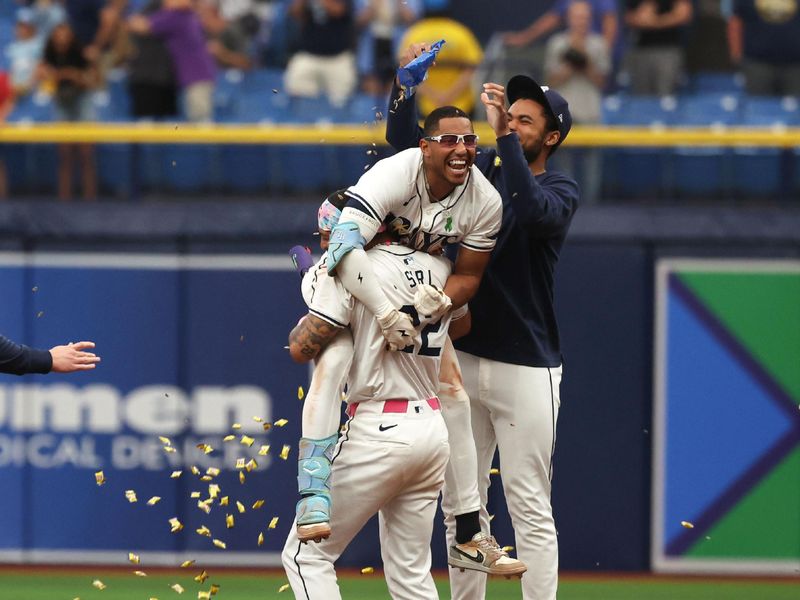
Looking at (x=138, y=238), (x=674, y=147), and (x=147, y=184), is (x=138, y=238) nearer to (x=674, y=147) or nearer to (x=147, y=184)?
(x=147, y=184)

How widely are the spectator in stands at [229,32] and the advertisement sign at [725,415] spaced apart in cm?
459

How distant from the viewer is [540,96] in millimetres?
5504

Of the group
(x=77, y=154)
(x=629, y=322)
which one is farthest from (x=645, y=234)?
(x=77, y=154)

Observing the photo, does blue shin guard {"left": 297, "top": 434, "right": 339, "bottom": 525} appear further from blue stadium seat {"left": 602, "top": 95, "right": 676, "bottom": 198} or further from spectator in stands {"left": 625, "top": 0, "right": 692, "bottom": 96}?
spectator in stands {"left": 625, "top": 0, "right": 692, "bottom": 96}

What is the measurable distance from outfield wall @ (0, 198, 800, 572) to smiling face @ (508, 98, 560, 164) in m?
2.25

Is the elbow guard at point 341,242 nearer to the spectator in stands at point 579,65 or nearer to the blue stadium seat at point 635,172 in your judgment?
the blue stadium seat at point 635,172

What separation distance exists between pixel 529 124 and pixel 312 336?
1330mm

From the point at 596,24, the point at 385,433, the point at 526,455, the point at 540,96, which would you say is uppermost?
the point at 596,24

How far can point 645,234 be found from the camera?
7.83 m

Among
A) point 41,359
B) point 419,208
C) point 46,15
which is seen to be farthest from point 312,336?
point 46,15

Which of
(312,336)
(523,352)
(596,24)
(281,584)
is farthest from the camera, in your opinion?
(596,24)

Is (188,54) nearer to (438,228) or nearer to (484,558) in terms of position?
(438,228)

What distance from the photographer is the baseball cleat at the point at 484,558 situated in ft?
16.9

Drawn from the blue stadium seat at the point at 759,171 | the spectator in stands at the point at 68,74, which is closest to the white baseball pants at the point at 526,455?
the blue stadium seat at the point at 759,171
